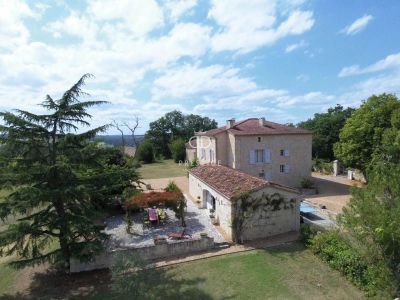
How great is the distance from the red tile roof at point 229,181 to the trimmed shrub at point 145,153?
3835 centimetres

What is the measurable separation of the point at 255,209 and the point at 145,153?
4785 cm

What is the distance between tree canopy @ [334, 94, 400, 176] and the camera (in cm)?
2824

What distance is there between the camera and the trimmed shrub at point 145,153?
207 ft

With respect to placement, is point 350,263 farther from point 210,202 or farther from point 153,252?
point 210,202

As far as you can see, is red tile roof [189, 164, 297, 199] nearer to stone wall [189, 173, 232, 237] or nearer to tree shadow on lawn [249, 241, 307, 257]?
stone wall [189, 173, 232, 237]

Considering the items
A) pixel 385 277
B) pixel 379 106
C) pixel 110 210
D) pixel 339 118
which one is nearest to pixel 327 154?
pixel 339 118

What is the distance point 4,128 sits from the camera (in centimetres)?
1226

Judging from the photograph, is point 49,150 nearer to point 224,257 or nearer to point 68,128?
point 68,128

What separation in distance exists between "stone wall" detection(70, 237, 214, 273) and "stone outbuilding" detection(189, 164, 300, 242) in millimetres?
2044

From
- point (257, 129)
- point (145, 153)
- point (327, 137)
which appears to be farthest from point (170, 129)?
point (257, 129)

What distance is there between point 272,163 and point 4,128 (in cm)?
2392

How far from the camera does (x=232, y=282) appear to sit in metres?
13.2

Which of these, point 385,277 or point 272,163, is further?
point 272,163

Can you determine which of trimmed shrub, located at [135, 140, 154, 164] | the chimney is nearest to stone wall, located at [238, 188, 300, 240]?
the chimney
